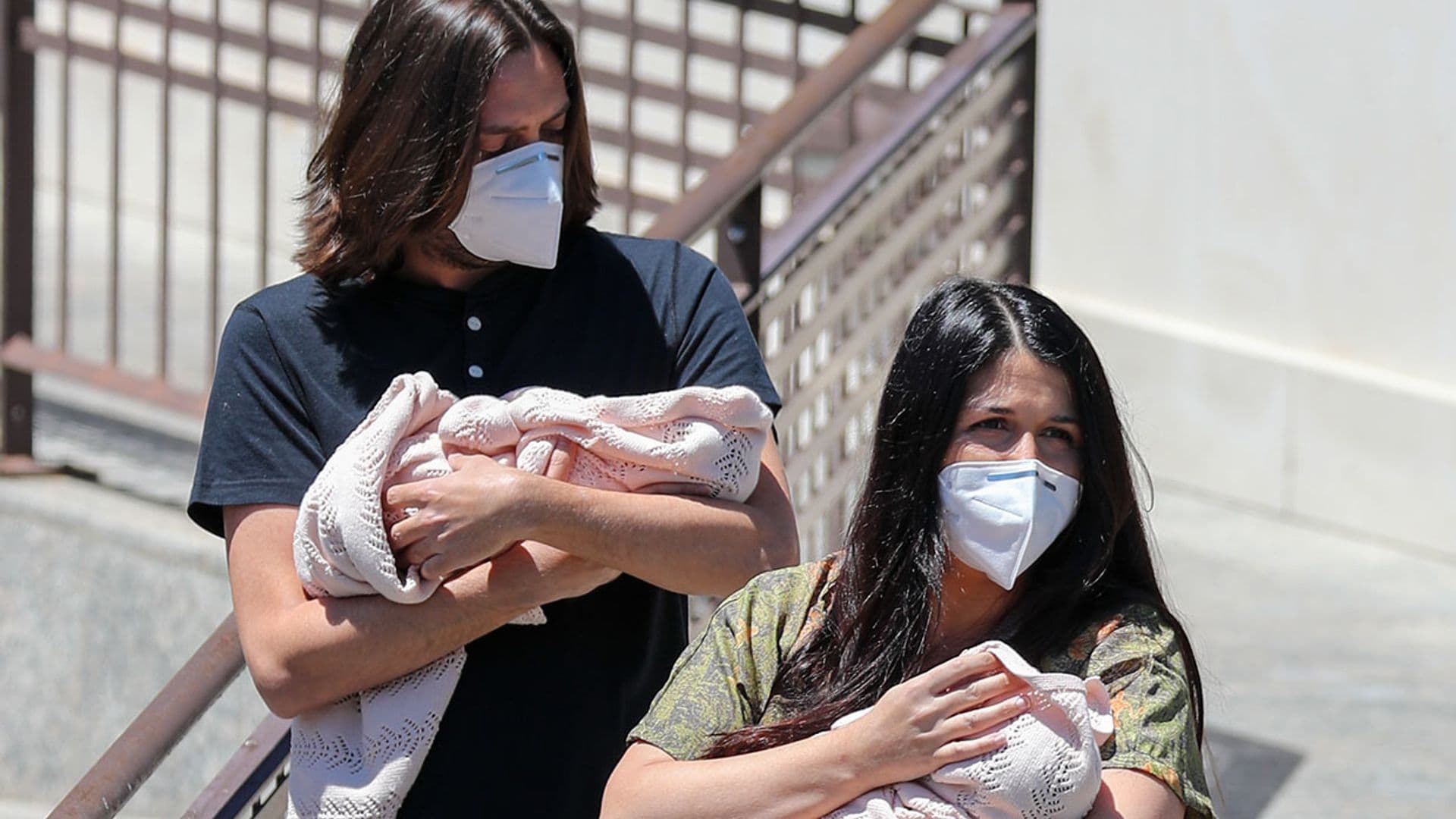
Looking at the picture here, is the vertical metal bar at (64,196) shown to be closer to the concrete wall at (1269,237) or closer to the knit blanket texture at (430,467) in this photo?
Answer: the concrete wall at (1269,237)

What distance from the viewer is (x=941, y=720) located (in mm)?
1877

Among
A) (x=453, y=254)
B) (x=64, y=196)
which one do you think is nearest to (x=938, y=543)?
(x=453, y=254)

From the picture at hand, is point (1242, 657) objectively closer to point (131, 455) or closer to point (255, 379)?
point (131, 455)

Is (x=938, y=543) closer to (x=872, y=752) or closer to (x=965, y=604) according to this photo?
(x=965, y=604)

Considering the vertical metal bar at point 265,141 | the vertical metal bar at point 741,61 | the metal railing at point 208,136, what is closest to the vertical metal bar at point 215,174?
the metal railing at point 208,136

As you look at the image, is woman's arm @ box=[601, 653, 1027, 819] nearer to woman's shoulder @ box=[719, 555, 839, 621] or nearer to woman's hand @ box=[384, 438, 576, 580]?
woman's shoulder @ box=[719, 555, 839, 621]

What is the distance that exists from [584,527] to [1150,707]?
591mm

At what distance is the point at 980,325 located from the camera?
2080 mm

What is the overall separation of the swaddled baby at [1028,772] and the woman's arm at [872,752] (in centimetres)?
1

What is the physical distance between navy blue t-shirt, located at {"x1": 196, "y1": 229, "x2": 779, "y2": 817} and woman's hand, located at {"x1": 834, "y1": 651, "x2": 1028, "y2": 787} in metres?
0.47

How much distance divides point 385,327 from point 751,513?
0.45 metres

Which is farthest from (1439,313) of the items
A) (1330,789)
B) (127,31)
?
(127,31)

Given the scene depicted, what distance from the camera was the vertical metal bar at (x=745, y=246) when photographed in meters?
3.51

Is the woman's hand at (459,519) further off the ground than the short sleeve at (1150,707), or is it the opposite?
the woman's hand at (459,519)
